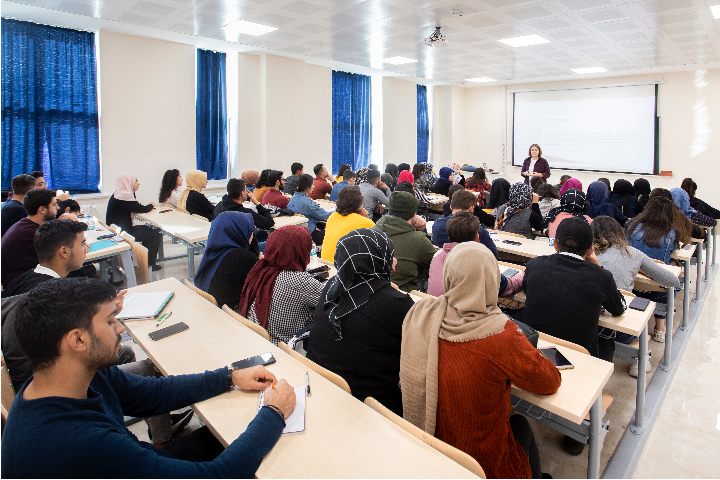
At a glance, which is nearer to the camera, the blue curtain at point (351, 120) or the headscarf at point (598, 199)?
the headscarf at point (598, 199)

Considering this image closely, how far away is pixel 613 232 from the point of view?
9.24 feet

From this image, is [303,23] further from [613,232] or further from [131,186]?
[613,232]

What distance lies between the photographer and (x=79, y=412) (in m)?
1.12

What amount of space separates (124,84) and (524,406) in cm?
680

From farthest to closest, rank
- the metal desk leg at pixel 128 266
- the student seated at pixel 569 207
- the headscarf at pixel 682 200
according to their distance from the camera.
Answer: the headscarf at pixel 682 200, the student seated at pixel 569 207, the metal desk leg at pixel 128 266

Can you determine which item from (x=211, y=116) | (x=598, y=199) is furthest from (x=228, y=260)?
(x=211, y=116)

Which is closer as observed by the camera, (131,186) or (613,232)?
(613,232)

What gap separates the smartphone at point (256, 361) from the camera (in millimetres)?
1701

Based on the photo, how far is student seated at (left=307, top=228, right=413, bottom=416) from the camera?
172cm

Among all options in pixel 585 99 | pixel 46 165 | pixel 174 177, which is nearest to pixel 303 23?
pixel 174 177

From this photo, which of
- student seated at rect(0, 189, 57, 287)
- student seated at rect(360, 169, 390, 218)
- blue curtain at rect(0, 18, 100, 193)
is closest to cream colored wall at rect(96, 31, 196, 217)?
blue curtain at rect(0, 18, 100, 193)

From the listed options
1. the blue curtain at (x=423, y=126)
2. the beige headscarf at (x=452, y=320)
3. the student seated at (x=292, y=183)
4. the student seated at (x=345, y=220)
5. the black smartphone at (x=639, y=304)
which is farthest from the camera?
the blue curtain at (x=423, y=126)

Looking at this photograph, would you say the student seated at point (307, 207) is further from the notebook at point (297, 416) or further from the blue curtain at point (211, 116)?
the notebook at point (297, 416)

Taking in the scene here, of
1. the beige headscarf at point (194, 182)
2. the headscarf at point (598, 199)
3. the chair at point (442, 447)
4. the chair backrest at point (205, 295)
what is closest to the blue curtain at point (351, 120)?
the beige headscarf at point (194, 182)
